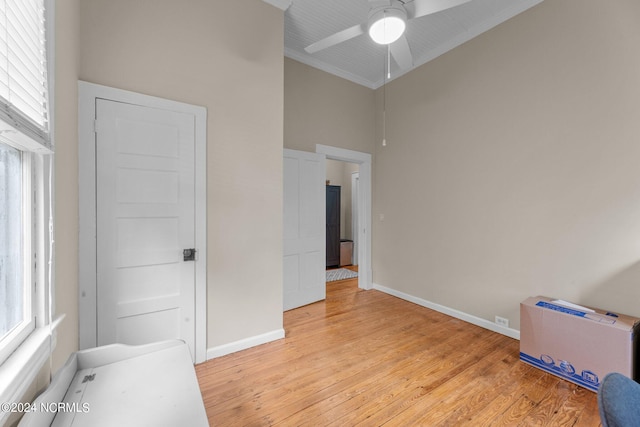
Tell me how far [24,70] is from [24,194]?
1.52 ft

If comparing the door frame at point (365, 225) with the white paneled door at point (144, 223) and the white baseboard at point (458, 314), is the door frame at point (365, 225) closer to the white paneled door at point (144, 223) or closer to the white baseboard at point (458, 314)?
the white baseboard at point (458, 314)

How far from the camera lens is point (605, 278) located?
2131 mm

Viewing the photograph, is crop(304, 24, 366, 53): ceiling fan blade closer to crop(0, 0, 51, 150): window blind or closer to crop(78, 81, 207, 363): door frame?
crop(78, 81, 207, 363): door frame

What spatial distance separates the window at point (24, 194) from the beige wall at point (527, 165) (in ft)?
11.2

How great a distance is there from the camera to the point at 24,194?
104 cm

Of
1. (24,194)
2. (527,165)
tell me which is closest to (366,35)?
(527,165)

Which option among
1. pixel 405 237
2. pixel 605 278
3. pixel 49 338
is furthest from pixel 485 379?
pixel 49 338

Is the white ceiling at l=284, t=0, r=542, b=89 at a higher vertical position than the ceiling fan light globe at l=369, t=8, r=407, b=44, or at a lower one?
higher

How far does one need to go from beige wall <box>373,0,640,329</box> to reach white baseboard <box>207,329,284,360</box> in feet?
6.66

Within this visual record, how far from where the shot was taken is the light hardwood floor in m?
1.65

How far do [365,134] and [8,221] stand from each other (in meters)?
3.92

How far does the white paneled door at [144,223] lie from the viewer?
1.87 metres

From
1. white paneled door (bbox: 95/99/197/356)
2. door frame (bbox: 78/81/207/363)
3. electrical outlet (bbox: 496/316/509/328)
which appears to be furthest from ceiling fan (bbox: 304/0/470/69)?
electrical outlet (bbox: 496/316/509/328)

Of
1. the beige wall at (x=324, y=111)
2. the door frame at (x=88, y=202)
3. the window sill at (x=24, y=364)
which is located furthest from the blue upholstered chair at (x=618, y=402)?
the beige wall at (x=324, y=111)
